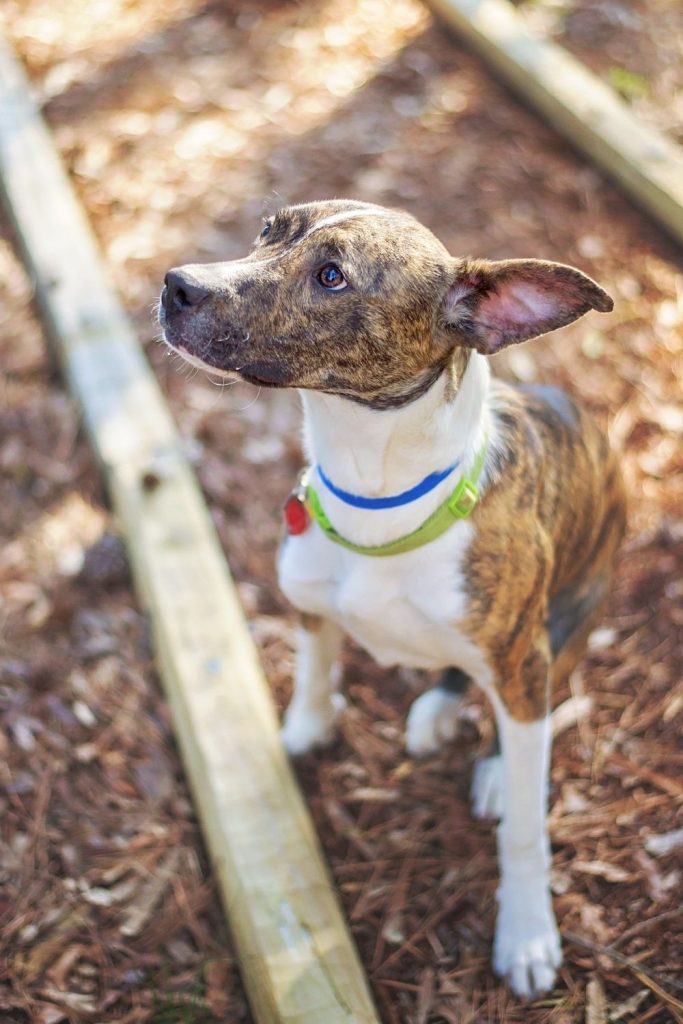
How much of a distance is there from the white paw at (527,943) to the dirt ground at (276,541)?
2.3 inches

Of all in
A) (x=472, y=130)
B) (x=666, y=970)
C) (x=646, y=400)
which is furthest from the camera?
(x=472, y=130)

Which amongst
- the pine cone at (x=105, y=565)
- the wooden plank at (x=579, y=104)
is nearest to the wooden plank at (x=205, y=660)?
the pine cone at (x=105, y=565)

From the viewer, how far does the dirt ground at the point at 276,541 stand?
327 cm

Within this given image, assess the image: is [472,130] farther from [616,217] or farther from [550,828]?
[550,828]

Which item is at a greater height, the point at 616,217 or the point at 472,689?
the point at 616,217

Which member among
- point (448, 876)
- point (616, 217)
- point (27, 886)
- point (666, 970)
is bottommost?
point (27, 886)

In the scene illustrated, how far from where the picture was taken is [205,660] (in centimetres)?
367

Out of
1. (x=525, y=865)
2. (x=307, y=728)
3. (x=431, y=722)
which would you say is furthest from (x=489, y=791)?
(x=307, y=728)

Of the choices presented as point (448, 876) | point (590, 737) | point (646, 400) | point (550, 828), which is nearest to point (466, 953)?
point (448, 876)

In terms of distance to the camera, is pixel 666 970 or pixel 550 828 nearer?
pixel 666 970

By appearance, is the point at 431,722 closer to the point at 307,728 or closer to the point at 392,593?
the point at 307,728

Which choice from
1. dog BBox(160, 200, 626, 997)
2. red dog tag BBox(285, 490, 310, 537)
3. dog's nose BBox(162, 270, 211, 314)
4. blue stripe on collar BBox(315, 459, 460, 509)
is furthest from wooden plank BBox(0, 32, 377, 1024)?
dog's nose BBox(162, 270, 211, 314)

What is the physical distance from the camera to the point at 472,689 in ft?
13.3

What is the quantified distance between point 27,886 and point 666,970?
1.97 m
